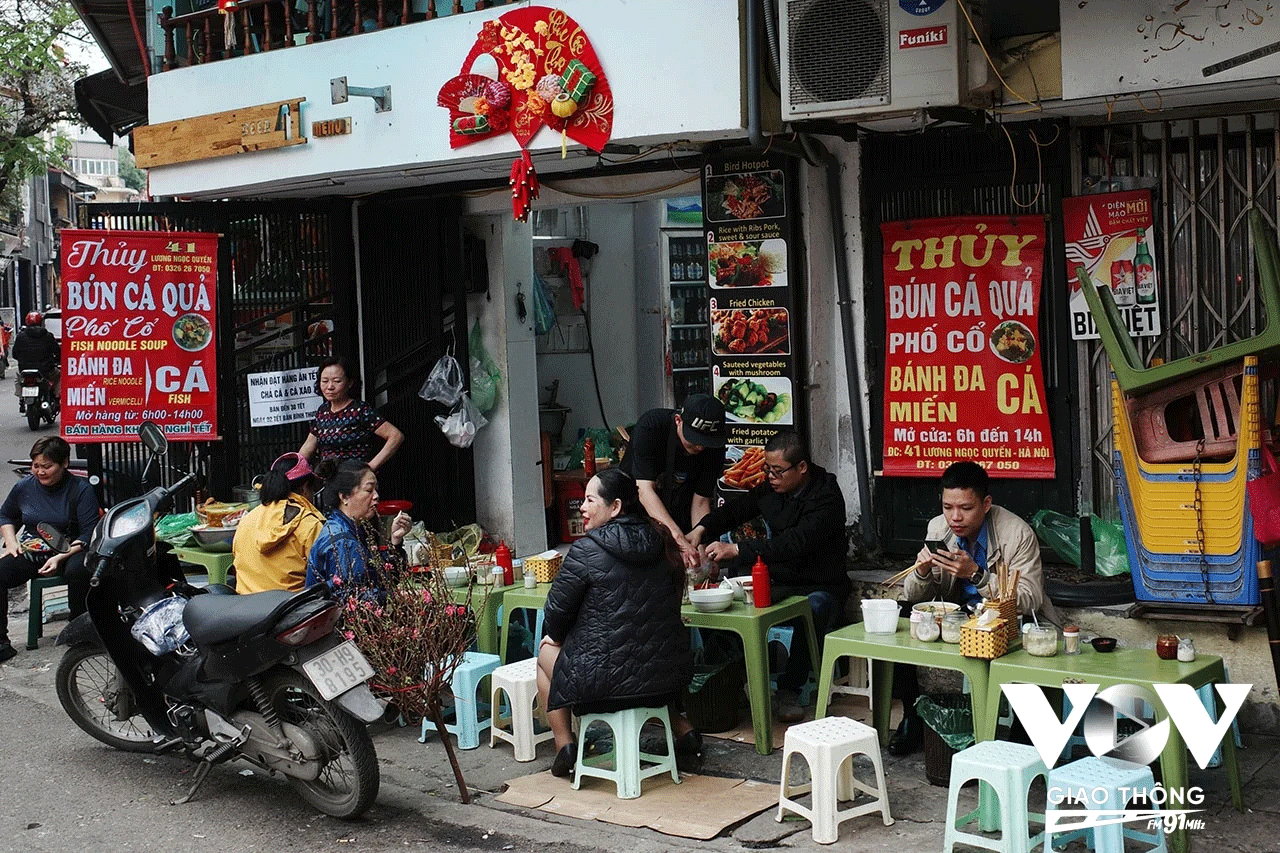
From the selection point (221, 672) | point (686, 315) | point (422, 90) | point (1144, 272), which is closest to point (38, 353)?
point (686, 315)

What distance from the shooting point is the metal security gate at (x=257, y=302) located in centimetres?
954

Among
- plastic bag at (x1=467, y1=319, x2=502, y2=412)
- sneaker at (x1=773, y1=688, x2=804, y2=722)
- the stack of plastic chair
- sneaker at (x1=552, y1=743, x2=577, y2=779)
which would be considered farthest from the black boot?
plastic bag at (x1=467, y1=319, x2=502, y2=412)

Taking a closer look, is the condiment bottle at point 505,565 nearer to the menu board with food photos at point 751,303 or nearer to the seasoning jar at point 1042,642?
the menu board with food photos at point 751,303

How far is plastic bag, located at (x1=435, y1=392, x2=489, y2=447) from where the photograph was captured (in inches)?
387

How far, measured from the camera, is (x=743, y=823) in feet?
17.6

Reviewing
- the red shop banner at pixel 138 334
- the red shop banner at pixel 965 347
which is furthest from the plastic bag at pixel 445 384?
the red shop banner at pixel 965 347

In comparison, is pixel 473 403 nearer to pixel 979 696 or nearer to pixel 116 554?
pixel 116 554

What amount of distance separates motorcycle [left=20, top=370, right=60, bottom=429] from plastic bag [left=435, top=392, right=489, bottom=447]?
13.0 meters

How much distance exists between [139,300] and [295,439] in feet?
5.11

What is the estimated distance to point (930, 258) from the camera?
752 cm

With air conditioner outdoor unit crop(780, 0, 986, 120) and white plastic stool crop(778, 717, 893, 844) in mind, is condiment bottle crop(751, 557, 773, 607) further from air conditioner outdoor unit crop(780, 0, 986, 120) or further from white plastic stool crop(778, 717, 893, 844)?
air conditioner outdoor unit crop(780, 0, 986, 120)

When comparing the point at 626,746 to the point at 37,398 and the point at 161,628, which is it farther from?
the point at 37,398

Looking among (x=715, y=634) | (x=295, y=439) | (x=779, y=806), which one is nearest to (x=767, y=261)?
(x=715, y=634)

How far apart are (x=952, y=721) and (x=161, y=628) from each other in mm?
3580
